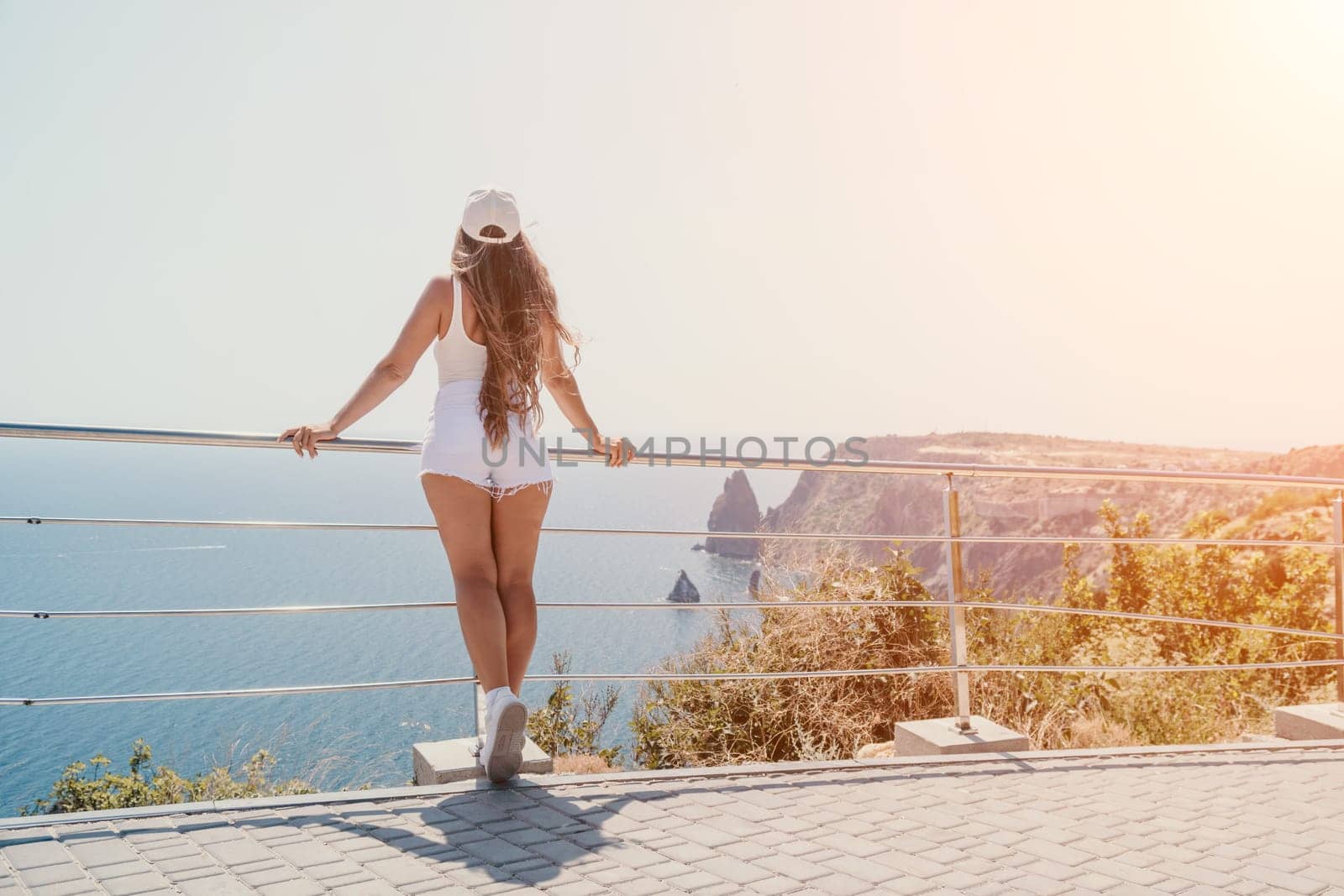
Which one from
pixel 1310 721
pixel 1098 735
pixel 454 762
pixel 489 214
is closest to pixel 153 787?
pixel 454 762

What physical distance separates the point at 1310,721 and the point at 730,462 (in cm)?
276

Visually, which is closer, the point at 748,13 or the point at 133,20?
the point at 748,13

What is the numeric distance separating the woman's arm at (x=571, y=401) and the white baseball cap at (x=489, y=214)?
323 mm

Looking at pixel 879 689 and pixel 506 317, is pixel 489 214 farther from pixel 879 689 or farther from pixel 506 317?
pixel 879 689

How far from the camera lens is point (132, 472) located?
69250 mm

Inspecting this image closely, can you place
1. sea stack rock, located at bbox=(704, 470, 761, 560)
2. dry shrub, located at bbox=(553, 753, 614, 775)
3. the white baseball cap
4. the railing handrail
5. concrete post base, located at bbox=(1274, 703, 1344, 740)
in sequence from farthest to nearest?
sea stack rock, located at bbox=(704, 470, 761, 560), dry shrub, located at bbox=(553, 753, 614, 775), concrete post base, located at bbox=(1274, 703, 1344, 740), the railing handrail, the white baseball cap

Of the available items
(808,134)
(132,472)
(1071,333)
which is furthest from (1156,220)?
(132,472)

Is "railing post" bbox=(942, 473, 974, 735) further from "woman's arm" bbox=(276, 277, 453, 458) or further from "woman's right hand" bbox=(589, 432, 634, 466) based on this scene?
"woman's arm" bbox=(276, 277, 453, 458)

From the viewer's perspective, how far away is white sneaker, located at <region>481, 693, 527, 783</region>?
2770mm

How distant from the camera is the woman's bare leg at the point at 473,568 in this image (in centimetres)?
282

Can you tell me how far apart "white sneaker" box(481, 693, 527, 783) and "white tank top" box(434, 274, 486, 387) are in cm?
93

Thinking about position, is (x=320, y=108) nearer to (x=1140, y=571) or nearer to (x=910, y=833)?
(x=1140, y=571)

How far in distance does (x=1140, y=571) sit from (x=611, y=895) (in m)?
14.3

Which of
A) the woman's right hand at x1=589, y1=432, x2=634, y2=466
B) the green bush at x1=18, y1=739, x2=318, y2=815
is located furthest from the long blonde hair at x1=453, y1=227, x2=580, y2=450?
the green bush at x1=18, y1=739, x2=318, y2=815
